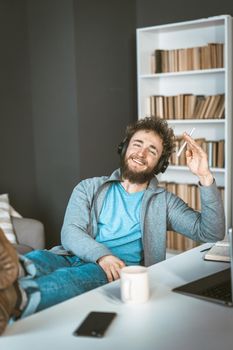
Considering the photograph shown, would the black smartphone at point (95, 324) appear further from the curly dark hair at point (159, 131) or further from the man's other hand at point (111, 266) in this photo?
the curly dark hair at point (159, 131)

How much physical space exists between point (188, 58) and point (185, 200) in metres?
1.27

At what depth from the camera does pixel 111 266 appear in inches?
77.9

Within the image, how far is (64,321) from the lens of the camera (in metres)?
1.30

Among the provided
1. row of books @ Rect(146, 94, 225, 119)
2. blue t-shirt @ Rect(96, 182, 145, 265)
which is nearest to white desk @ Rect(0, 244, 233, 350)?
blue t-shirt @ Rect(96, 182, 145, 265)

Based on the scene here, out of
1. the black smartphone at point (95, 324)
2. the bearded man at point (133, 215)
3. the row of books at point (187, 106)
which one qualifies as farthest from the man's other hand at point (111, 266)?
the row of books at point (187, 106)

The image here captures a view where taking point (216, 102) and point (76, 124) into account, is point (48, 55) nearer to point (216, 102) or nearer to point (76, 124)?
point (76, 124)

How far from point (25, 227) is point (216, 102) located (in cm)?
195

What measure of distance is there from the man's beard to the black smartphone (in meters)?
1.06

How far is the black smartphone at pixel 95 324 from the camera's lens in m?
1.22

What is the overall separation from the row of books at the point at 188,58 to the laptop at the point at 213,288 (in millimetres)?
2977

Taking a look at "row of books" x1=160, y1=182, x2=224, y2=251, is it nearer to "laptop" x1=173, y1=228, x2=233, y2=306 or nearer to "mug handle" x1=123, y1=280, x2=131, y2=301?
"laptop" x1=173, y1=228, x2=233, y2=306

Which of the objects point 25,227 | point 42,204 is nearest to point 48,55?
point 42,204

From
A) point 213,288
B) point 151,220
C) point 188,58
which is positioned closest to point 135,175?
point 151,220

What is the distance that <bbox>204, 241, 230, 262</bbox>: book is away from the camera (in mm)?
1887
